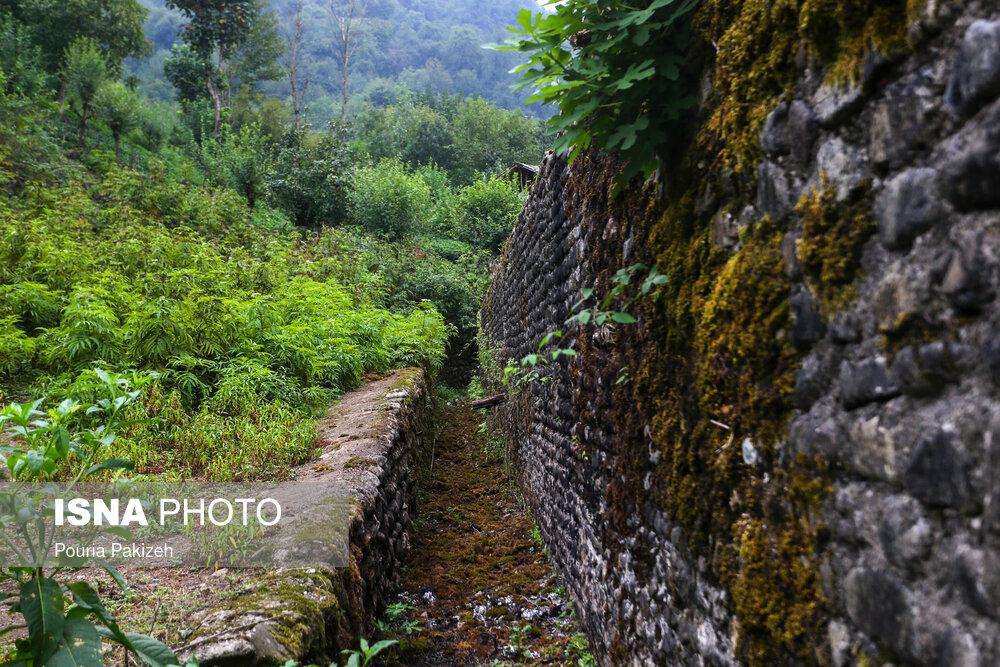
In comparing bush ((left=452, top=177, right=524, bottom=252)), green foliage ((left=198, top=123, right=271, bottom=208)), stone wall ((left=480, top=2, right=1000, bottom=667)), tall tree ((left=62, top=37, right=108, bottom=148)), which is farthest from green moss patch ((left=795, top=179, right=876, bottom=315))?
tall tree ((left=62, top=37, right=108, bottom=148))

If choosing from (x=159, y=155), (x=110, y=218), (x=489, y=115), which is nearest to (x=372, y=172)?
(x=159, y=155)

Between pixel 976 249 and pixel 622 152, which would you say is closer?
pixel 976 249

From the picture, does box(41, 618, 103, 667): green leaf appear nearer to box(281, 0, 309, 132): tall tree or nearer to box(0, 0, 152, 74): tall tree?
box(281, 0, 309, 132): tall tree

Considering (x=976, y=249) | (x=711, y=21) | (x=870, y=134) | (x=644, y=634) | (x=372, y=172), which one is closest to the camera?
(x=976, y=249)

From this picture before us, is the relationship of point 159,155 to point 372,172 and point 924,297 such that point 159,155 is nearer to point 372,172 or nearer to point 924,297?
point 372,172

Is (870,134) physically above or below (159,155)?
below

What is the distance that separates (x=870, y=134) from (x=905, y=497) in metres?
0.68

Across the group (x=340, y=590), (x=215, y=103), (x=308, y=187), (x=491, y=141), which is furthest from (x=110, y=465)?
(x=491, y=141)

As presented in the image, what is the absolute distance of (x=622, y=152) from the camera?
1892 millimetres

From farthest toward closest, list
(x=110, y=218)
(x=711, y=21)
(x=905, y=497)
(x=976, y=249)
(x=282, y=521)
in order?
(x=110, y=218), (x=282, y=521), (x=711, y=21), (x=905, y=497), (x=976, y=249)

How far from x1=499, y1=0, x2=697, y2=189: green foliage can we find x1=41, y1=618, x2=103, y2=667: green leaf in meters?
2.01

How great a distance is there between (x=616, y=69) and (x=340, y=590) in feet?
8.30

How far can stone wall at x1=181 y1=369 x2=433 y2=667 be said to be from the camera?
1791mm

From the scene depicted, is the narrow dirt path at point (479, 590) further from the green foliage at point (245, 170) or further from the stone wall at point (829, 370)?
the green foliage at point (245, 170)
